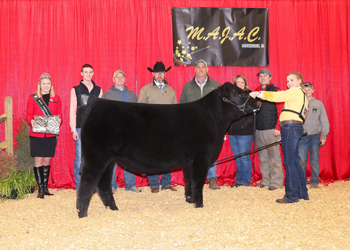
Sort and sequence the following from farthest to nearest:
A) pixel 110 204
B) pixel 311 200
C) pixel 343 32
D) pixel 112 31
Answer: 1. pixel 343 32
2. pixel 112 31
3. pixel 311 200
4. pixel 110 204

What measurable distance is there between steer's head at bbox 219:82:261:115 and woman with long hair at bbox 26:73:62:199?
2.81 m

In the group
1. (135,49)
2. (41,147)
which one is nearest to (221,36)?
(135,49)

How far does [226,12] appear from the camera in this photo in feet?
18.1

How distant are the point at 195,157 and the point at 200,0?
3.49m

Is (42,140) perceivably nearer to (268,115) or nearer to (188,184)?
(188,184)

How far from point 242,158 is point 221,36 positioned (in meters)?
2.39

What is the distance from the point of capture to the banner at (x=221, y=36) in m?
5.45

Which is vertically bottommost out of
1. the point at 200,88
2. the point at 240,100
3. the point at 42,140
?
the point at 42,140

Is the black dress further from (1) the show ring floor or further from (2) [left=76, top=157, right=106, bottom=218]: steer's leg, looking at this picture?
(2) [left=76, top=157, right=106, bottom=218]: steer's leg

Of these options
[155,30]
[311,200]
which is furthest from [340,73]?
[155,30]

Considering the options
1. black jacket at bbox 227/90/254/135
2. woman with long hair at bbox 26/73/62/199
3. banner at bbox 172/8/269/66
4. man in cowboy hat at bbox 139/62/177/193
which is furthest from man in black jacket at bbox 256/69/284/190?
woman with long hair at bbox 26/73/62/199

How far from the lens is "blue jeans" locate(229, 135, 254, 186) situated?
16.5ft

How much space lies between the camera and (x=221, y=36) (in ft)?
18.2

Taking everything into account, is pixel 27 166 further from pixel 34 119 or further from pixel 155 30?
pixel 155 30
